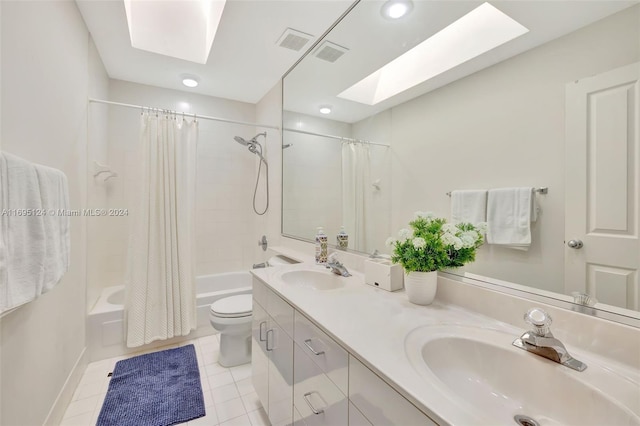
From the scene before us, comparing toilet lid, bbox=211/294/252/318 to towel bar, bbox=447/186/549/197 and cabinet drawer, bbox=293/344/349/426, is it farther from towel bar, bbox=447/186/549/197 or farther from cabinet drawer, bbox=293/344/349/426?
towel bar, bbox=447/186/549/197

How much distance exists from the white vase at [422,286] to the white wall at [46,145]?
1518 mm

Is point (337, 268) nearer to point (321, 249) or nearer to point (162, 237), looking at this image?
point (321, 249)

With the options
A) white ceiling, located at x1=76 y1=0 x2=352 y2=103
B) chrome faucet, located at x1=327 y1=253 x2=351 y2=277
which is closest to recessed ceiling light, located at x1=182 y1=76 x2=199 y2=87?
white ceiling, located at x1=76 y1=0 x2=352 y2=103

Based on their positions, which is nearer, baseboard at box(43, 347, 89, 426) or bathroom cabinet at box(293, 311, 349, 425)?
bathroom cabinet at box(293, 311, 349, 425)

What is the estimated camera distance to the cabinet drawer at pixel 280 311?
115 cm

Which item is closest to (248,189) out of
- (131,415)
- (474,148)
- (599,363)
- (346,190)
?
(346,190)

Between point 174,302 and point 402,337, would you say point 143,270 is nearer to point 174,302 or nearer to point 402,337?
point 174,302

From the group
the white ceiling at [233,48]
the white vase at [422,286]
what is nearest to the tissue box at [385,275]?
the white vase at [422,286]

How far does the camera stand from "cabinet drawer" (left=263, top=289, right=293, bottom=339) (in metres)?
1.15

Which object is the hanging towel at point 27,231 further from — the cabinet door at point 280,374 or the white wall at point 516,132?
the white wall at point 516,132

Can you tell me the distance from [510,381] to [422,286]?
383 millimetres

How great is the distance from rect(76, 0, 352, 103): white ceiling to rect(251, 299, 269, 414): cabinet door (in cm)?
177

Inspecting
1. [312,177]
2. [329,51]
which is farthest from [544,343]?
[329,51]

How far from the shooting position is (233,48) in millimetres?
2061
